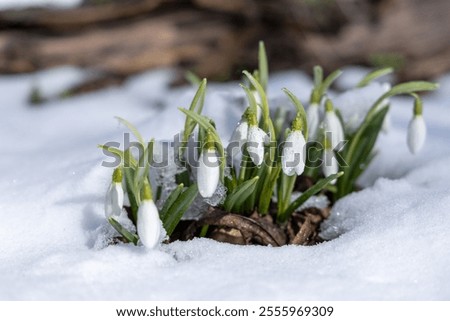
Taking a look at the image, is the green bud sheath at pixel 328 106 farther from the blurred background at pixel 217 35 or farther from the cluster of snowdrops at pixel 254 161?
the blurred background at pixel 217 35

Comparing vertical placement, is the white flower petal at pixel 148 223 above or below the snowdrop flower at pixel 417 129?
below

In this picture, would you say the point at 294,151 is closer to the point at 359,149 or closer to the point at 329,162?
the point at 329,162

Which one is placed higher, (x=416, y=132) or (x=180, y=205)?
(x=416, y=132)

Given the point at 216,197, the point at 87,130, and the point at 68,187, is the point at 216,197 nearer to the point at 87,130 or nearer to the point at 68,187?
the point at 68,187

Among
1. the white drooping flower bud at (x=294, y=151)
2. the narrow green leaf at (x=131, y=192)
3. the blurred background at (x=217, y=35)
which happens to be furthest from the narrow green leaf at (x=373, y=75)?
the blurred background at (x=217, y=35)

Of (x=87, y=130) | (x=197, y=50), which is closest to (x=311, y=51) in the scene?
(x=197, y=50)

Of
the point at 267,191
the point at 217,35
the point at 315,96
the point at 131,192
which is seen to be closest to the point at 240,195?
the point at 267,191
